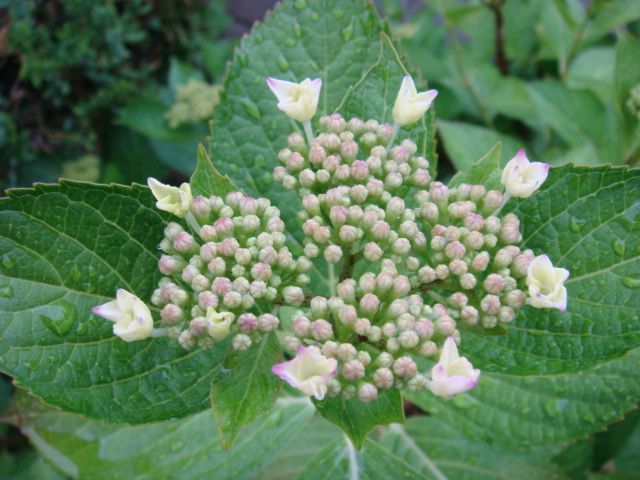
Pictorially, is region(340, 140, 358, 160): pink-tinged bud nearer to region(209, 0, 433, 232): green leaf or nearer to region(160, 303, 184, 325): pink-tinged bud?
region(209, 0, 433, 232): green leaf

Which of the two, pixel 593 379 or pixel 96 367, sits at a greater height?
pixel 593 379

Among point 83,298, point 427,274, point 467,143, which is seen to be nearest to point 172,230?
point 83,298

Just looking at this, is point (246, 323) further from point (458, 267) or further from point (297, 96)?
point (297, 96)

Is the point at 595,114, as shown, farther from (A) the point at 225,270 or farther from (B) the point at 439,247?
(A) the point at 225,270

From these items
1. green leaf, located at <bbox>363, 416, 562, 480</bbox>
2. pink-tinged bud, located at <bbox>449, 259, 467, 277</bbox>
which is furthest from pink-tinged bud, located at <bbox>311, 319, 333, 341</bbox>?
green leaf, located at <bbox>363, 416, 562, 480</bbox>

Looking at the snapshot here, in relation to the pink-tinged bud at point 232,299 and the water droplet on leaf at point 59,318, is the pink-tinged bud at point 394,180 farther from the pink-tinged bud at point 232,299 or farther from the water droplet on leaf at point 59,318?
the water droplet on leaf at point 59,318

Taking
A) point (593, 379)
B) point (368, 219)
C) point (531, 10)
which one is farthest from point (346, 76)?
point (531, 10)

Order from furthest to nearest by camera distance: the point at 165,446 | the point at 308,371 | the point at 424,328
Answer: the point at 165,446 < the point at 424,328 < the point at 308,371
